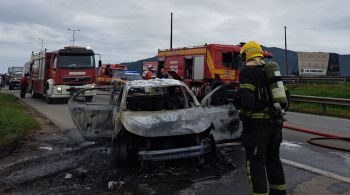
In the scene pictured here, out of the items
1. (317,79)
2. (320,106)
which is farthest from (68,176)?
(317,79)

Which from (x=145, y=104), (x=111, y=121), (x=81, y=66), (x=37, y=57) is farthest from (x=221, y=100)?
(x=37, y=57)

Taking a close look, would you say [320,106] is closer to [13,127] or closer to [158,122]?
[13,127]

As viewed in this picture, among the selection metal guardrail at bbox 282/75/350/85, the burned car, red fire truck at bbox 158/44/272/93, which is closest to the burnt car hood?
the burned car

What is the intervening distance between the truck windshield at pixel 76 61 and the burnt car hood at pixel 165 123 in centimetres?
1534

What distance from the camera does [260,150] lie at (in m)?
4.79

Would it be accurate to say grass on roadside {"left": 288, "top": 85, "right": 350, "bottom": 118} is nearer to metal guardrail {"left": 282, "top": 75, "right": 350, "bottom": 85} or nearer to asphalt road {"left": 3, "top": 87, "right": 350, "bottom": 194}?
metal guardrail {"left": 282, "top": 75, "right": 350, "bottom": 85}

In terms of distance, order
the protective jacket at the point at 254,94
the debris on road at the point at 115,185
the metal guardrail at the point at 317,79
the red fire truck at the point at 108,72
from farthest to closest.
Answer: the red fire truck at the point at 108,72, the metal guardrail at the point at 317,79, the debris on road at the point at 115,185, the protective jacket at the point at 254,94

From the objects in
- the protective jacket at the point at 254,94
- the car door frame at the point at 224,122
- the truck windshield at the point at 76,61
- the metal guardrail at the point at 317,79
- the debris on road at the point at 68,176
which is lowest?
the debris on road at the point at 68,176

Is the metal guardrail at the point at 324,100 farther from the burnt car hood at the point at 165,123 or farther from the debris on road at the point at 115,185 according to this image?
the debris on road at the point at 115,185

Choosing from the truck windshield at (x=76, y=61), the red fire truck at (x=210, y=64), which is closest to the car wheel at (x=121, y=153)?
the red fire truck at (x=210, y=64)

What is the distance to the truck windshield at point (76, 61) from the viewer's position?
2183 cm

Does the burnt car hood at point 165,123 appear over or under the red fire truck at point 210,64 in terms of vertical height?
under

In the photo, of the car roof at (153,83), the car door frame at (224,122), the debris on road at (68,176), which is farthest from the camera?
the car roof at (153,83)

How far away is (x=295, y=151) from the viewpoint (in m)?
8.40
